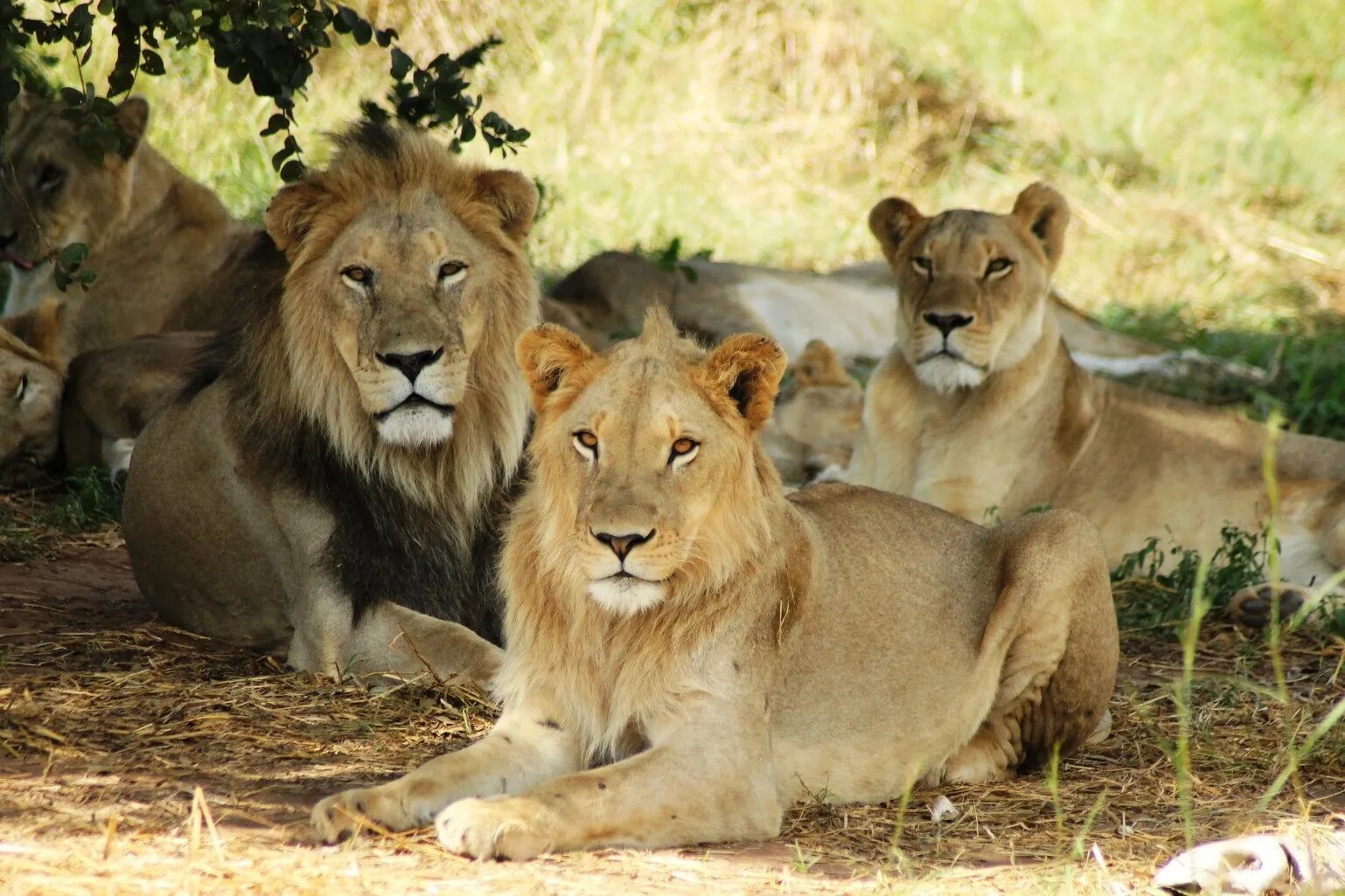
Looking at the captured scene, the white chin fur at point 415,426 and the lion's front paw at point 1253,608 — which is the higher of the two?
the white chin fur at point 415,426

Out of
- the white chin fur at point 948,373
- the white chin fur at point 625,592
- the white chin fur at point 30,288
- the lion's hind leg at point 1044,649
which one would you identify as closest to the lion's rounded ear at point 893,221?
the white chin fur at point 948,373

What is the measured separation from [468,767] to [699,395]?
863 millimetres

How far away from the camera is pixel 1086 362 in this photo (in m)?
8.79

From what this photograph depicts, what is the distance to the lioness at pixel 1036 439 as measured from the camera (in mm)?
6371

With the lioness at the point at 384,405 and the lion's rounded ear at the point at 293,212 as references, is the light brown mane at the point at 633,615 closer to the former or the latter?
the lioness at the point at 384,405

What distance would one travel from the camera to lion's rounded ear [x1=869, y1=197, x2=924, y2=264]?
6566 millimetres

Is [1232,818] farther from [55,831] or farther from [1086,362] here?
[1086,362]

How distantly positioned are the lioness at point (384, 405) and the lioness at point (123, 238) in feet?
8.86

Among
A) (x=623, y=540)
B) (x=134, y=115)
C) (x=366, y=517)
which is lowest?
(x=366, y=517)

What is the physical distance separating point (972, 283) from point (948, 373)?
0.32 meters

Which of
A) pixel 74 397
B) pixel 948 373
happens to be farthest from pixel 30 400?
pixel 948 373

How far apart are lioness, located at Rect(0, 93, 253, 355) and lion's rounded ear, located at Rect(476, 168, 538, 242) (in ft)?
9.84

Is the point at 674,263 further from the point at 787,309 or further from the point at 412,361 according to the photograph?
the point at 412,361

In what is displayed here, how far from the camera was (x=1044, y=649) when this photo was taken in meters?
4.23
